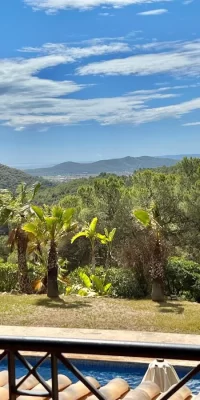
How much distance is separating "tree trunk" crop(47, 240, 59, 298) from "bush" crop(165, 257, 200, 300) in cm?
340

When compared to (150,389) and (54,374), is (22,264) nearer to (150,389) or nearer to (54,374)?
(150,389)

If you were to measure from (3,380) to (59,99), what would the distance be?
257ft

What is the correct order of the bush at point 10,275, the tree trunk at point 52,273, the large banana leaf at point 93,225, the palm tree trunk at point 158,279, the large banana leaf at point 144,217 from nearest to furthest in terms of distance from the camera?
the large banana leaf at point 144,217
the palm tree trunk at point 158,279
the tree trunk at point 52,273
the large banana leaf at point 93,225
the bush at point 10,275

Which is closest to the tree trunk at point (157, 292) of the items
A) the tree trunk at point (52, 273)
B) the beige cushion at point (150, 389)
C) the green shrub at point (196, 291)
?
the green shrub at point (196, 291)

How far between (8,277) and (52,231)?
133 inches

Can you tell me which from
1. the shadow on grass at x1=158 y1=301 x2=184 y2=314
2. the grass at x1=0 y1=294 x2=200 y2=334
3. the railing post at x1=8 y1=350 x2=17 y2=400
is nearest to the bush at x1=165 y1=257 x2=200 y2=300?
the grass at x1=0 y1=294 x2=200 y2=334

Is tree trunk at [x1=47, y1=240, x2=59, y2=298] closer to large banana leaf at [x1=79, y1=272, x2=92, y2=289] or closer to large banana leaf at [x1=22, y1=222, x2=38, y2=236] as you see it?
large banana leaf at [x1=22, y1=222, x2=38, y2=236]

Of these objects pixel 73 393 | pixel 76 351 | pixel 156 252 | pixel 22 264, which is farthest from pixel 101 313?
pixel 76 351

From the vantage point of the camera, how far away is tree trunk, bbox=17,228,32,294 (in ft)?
49.6

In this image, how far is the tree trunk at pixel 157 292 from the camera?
45.8ft

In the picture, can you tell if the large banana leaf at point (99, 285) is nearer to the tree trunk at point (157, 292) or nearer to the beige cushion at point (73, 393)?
the tree trunk at point (157, 292)

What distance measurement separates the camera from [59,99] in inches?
3172

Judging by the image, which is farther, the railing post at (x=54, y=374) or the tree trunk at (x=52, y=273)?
the tree trunk at (x=52, y=273)

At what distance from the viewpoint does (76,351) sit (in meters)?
1.45
